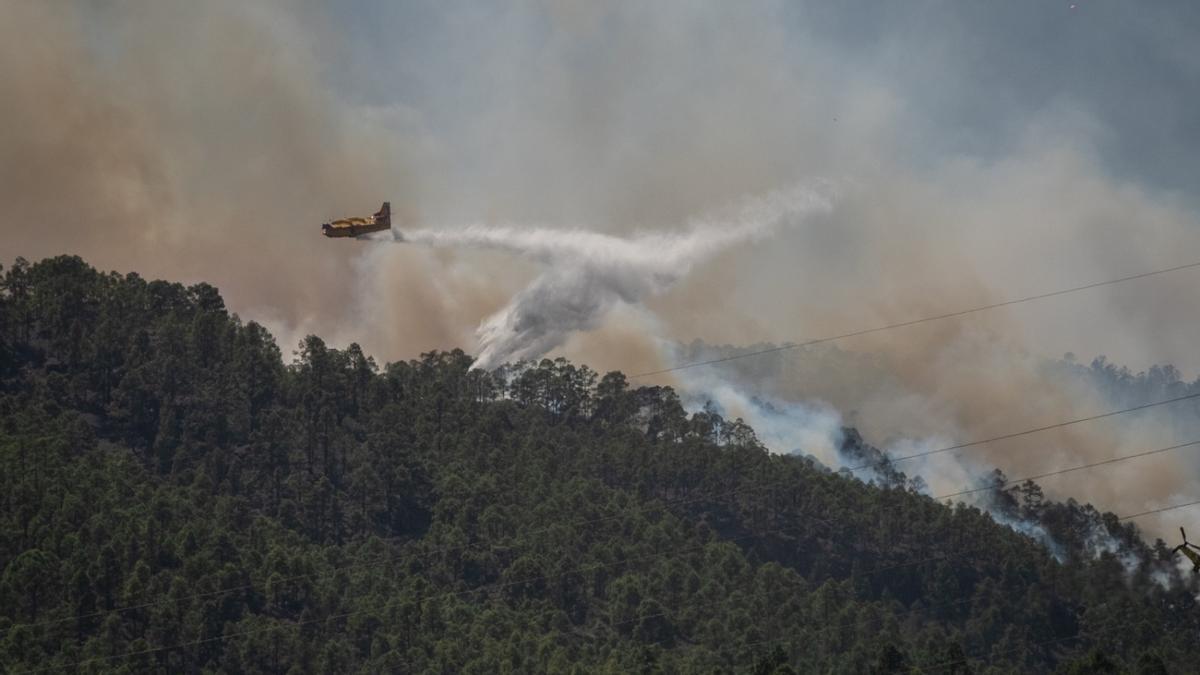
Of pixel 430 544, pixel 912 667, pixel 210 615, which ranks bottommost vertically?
pixel 912 667

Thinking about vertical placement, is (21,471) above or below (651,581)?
above

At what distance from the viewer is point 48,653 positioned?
154 m

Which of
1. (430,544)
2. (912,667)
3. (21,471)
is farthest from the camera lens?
(430,544)

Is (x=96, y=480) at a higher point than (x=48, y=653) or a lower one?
higher

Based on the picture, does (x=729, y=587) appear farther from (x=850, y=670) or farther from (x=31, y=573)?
(x=31, y=573)

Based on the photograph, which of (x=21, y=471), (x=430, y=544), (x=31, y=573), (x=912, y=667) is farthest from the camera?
(x=430, y=544)

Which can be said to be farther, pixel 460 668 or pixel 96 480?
pixel 96 480

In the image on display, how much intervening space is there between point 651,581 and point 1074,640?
42.7m

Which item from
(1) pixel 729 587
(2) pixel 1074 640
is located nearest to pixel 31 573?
(1) pixel 729 587

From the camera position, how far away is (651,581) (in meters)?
189

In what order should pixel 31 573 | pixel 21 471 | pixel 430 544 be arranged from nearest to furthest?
pixel 31 573 → pixel 21 471 → pixel 430 544

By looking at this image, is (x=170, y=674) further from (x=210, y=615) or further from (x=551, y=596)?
(x=551, y=596)

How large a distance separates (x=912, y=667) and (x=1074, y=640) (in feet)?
167

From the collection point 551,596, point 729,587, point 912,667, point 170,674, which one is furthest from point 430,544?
point 912,667
